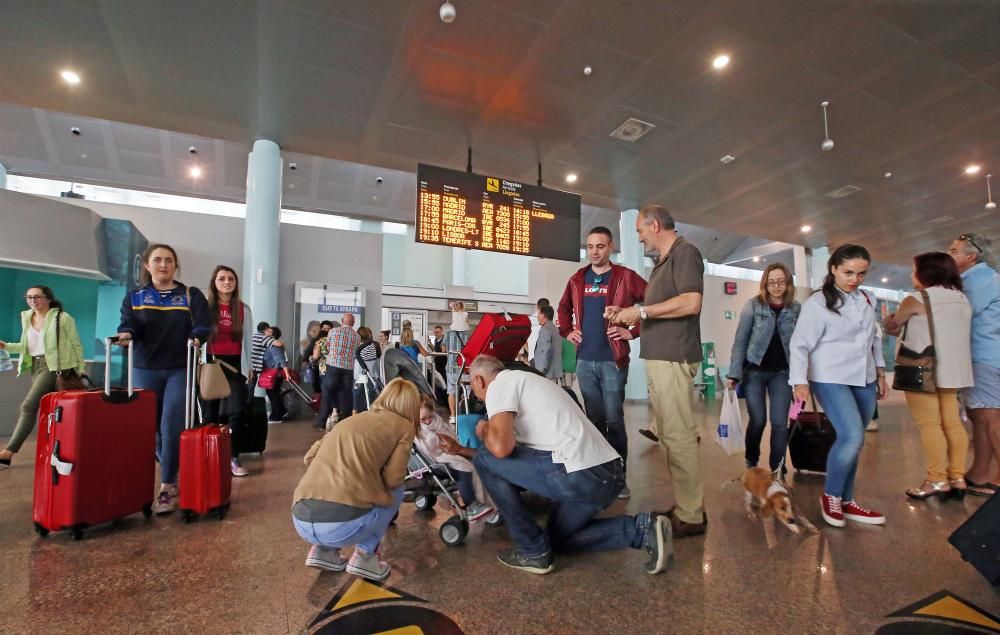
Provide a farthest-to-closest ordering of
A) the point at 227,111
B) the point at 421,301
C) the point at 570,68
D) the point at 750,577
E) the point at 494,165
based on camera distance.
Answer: the point at 421,301, the point at 494,165, the point at 227,111, the point at 570,68, the point at 750,577

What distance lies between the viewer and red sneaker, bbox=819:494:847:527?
245cm

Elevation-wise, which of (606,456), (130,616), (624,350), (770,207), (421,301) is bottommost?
(130,616)

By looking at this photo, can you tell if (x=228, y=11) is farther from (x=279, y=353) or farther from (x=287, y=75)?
(x=279, y=353)

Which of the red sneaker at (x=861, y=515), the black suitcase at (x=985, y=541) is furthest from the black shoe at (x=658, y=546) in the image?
the red sneaker at (x=861, y=515)

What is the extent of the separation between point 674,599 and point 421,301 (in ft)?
39.2

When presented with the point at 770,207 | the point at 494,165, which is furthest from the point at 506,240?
the point at 770,207

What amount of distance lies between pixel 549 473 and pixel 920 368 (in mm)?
2644

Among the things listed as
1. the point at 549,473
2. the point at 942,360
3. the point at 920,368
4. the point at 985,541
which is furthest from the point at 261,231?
the point at 985,541

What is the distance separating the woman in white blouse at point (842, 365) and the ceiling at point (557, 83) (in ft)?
9.90

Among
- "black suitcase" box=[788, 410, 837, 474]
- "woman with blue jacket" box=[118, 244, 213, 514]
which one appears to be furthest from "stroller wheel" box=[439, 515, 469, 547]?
"black suitcase" box=[788, 410, 837, 474]

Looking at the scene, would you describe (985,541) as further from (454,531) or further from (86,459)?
(86,459)

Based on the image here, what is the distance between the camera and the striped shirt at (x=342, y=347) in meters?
5.43

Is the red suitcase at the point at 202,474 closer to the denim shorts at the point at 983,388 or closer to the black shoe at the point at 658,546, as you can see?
the black shoe at the point at 658,546

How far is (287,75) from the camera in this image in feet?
16.9
